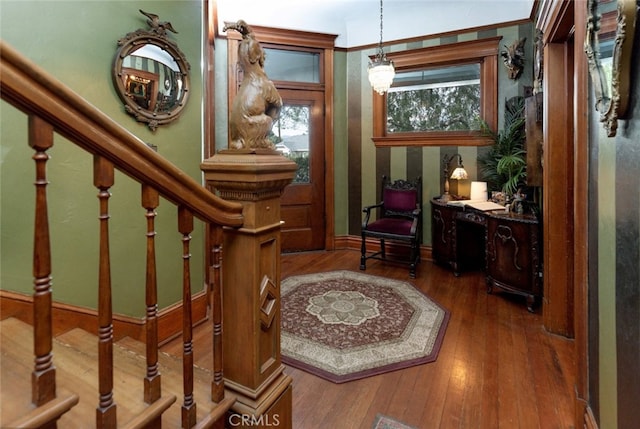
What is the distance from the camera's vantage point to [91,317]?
1.99 meters

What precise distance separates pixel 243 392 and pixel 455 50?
4.42m

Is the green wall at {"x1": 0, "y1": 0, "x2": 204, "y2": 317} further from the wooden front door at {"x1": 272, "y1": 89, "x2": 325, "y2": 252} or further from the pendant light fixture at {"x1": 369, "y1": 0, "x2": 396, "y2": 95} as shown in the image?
the wooden front door at {"x1": 272, "y1": 89, "x2": 325, "y2": 252}

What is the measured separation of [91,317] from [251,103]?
5.15ft

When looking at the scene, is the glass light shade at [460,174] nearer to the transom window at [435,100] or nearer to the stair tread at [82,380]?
the transom window at [435,100]

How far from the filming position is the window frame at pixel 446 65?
4.14 m

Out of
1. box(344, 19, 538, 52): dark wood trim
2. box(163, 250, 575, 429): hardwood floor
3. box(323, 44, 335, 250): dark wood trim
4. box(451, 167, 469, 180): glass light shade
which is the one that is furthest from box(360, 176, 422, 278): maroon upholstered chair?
box(344, 19, 538, 52): dark wood trim

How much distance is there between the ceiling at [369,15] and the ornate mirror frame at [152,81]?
2231 millimetres

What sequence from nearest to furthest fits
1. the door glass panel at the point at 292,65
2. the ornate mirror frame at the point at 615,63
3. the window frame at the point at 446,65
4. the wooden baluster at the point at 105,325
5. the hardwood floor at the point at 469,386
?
the wooden baluster at the point at 105,325 → the ornate mirror frame at the point at 615,63 → the hardwood floor at the point at 469,386 → the window frame at the point at 446,65 → the door glass panel at the point at 292,65

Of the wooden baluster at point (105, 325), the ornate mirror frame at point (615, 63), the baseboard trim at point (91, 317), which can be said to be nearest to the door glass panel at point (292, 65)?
the baseboard trim at point (91, 317)

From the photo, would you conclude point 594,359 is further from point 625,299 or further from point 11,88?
point 11,88

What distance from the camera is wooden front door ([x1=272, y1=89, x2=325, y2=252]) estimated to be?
4.93 metres

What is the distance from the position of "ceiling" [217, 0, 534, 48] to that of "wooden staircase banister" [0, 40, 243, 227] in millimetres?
4014

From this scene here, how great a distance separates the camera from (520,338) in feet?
8.46

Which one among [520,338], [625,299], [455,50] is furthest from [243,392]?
[455,50]
